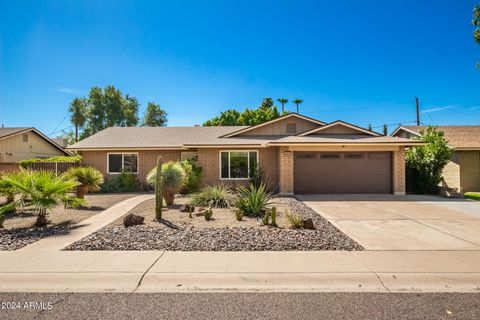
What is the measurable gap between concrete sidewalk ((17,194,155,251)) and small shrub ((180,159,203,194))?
4390 mm

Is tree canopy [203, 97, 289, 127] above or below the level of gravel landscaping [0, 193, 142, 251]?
above

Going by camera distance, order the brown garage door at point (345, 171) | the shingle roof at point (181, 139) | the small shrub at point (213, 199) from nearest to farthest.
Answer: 1. the small shrub at point (213, 199)
2. the shingle roof at point (181, 139)
3. the brown garage door at point (345, 171)

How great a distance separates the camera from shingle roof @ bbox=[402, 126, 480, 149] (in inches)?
620

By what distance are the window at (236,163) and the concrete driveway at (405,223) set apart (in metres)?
5.30

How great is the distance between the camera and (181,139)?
18234 mm

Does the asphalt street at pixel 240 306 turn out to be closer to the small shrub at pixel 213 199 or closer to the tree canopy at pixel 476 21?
the small shrub at pixel 213 199

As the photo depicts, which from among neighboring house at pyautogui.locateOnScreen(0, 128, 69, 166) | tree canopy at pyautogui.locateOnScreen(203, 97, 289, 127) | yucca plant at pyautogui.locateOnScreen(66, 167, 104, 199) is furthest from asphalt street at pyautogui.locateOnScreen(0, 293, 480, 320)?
tree canopy at pyautogui.locateOnScreen(203, 97, 289, 127)

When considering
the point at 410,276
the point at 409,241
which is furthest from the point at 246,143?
the point at 410,276

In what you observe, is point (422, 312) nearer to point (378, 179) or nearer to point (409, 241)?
point (409, 241)

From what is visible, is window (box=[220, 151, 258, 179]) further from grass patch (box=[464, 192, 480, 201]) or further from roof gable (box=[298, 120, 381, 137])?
grass patch (box=[464, 192, 480, 201])

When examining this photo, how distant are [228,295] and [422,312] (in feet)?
7.96

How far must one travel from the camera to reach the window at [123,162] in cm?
1731

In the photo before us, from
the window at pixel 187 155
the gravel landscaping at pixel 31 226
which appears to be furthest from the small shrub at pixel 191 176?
the gravel landscaping at pixel 31 226

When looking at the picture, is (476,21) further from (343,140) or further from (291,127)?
(291,127)
